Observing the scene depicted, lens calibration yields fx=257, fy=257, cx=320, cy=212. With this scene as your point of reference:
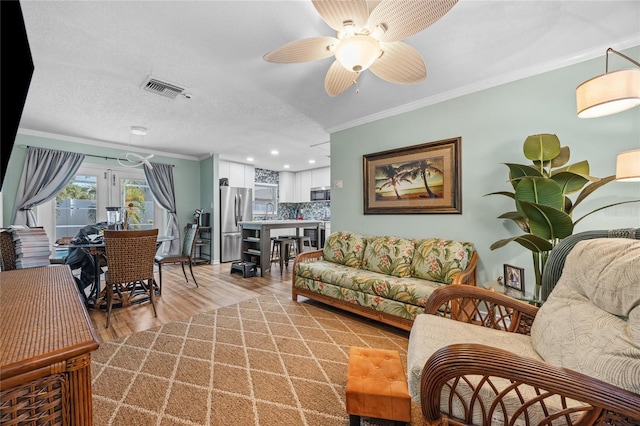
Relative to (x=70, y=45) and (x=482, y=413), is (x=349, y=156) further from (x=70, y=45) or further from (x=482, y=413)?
(x=482, y=413)

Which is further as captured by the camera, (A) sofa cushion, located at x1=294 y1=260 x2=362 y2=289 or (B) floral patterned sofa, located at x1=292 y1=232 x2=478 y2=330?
(A) sofa cushion, located at x1=294 y1=260 x2=362 y2=289

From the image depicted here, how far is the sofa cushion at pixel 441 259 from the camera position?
8.29ft

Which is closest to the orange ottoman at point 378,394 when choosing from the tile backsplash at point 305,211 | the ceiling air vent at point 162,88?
the ceiling air vent at point 162,88

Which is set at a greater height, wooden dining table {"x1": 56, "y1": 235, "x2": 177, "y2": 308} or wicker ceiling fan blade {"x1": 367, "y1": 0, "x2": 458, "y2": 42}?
wicker ceiling fan blade {"x1": 367, "y1": 0, "x2": 458, "y2": 42}

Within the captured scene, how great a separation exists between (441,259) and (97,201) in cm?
578

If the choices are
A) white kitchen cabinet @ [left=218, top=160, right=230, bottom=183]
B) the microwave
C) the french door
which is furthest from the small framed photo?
white kitchen cabinet @ [left=218, top=160, right=230, bottom=183]

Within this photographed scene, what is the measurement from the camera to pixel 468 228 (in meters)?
2.75

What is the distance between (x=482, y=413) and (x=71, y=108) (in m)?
4.78

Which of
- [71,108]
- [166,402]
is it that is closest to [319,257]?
[166,402]

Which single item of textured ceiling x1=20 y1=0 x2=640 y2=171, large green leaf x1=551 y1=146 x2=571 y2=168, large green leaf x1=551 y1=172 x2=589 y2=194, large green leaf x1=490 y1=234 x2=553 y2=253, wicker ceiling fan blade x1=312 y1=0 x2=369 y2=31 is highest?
textured ceiling x1=20 y1=0 x2=640 y2=171

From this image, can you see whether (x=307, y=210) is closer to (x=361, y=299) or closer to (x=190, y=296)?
(x=190, y=296)

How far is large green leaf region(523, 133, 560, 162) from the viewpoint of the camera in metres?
1.94

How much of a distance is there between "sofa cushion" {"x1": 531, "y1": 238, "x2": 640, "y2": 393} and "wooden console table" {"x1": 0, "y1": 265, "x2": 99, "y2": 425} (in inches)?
59.8

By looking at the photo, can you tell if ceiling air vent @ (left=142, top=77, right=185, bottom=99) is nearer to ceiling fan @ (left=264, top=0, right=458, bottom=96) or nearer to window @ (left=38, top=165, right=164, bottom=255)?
ceiling fan @ (left=264, top=0, right=458, bottom=96)
